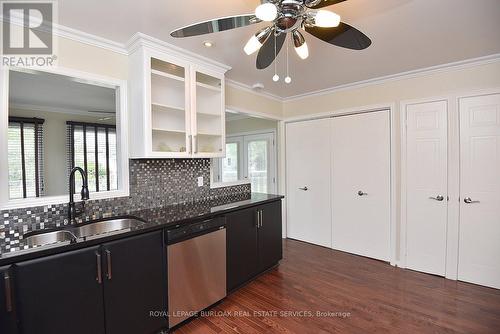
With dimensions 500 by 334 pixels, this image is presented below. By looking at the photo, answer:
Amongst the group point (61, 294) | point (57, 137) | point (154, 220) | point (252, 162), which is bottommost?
point (61, 294)

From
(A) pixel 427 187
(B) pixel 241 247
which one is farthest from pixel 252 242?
(A) pixel 427 187

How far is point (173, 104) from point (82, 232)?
4.51ft

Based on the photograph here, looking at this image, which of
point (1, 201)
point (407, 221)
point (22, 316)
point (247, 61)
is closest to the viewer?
point (22, 316)

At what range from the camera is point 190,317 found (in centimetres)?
208

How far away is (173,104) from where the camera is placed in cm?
246

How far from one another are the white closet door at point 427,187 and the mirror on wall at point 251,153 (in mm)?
2349

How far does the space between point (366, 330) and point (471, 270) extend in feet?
5.49

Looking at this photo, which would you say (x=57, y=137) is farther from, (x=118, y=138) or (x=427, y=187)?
(x=427, y=187)

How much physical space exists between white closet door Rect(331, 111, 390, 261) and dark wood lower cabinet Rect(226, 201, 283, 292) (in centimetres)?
113

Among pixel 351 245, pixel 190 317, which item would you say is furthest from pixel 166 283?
pixel 351 245

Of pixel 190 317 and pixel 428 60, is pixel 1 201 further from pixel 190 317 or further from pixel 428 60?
pixel 428 60

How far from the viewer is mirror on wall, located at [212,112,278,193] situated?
5.01 meters

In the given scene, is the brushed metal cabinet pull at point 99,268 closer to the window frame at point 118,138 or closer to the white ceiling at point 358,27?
the window frame at point 118,138

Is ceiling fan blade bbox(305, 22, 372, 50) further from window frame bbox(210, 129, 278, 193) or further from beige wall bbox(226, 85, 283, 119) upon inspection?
window frame bbox(210, 129, 278, 193)
